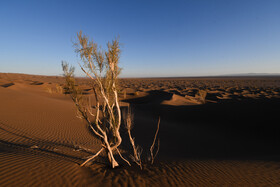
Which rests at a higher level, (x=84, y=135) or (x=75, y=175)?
(x=75, y=175)

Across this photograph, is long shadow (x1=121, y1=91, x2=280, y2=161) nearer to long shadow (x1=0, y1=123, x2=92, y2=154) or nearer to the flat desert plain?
the flat desert plain

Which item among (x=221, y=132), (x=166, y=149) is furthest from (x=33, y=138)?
(x=221, y=132)

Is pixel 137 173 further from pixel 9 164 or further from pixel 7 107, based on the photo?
pixel 7 107

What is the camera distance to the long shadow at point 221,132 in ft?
18.3

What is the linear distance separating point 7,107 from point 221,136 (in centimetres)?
1507

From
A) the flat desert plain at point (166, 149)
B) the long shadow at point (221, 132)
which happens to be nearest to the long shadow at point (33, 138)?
the flat desert plain at point (166, 149)

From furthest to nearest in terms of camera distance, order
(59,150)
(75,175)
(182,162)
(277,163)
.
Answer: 1. (59,150)
2. (182,162)
3. (277,163)
4. (75,175)

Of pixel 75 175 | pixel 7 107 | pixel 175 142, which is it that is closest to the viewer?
pixel 75 175

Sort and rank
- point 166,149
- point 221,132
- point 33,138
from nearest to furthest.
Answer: point 33,138
point 166,149
point 221,132

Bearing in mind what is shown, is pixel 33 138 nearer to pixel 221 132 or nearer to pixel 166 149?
pixel 166 149

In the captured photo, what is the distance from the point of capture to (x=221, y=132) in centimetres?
825

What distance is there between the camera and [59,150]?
4.78 m

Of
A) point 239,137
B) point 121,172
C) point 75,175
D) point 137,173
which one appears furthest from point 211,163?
point 239,137

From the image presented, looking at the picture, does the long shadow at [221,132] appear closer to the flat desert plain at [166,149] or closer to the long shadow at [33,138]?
the flat desert plain at [166,149]
